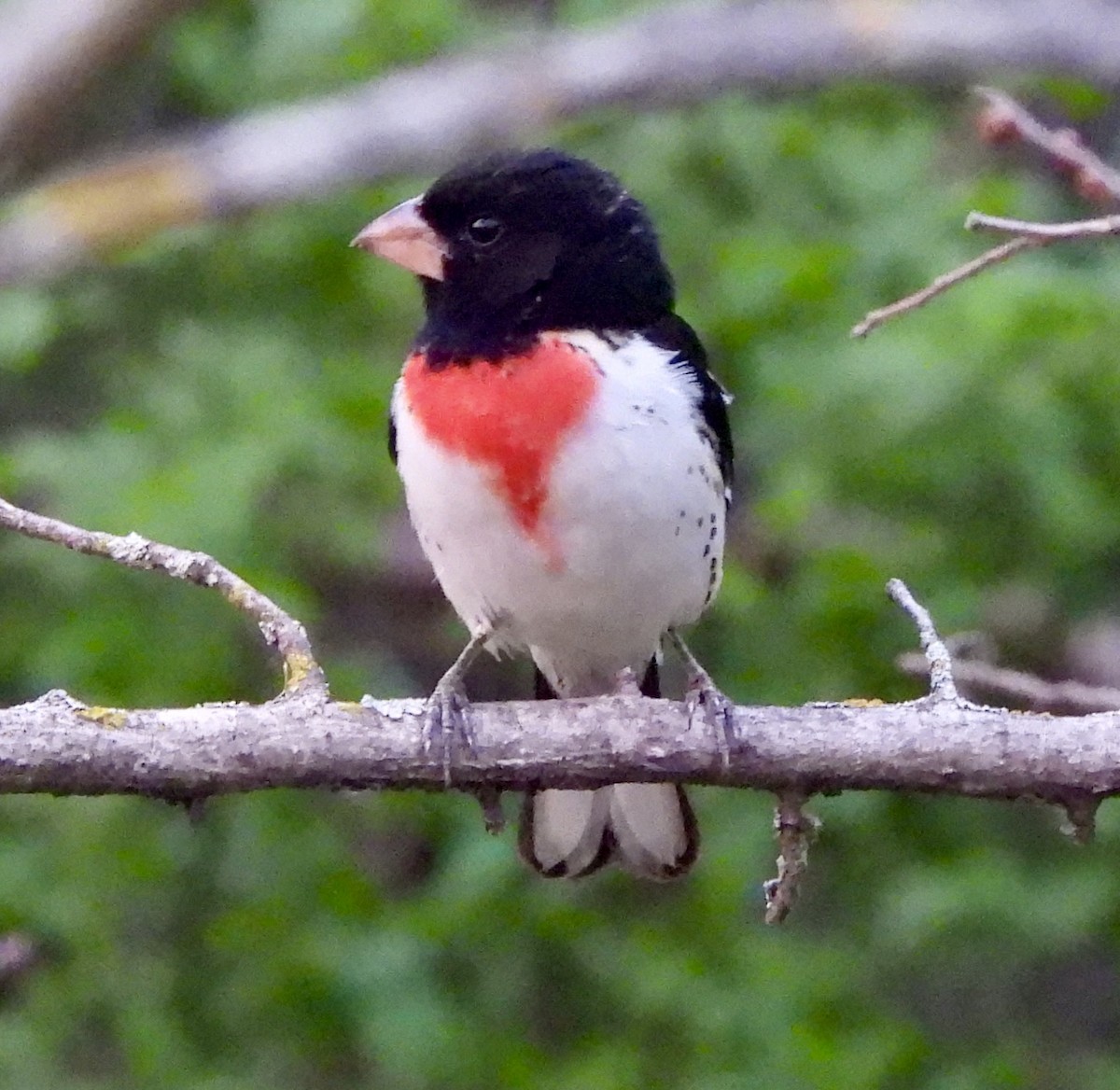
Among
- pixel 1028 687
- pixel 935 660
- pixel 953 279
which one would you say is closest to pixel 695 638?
pixel 1028 687

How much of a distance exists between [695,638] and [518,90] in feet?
5.61

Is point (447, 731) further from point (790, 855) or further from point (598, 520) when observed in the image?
point (598, 520)

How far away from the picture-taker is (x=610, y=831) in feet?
11.8

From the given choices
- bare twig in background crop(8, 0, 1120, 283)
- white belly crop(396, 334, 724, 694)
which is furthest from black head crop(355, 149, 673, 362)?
bare twig in background crop(8, 0, 1120, 283)

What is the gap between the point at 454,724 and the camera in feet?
9.18

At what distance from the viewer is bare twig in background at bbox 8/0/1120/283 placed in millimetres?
5434

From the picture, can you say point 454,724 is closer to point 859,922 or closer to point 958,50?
point 859,922

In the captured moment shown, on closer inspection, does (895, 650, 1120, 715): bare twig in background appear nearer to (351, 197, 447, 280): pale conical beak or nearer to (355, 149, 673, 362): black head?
(355, 149, 673, 362): black head

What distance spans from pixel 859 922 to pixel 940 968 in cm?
37

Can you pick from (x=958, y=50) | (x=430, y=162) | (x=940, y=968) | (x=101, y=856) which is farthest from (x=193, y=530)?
(x=958, y=50)

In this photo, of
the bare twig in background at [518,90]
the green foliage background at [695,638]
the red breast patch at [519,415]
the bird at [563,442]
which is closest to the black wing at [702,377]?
the bird at [563,442]

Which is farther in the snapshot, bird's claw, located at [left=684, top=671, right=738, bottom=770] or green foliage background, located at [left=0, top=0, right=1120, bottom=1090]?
green foliage background, located at [left=0, top=0, right=1120, bottom=1090]

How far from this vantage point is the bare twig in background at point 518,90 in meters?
5.43

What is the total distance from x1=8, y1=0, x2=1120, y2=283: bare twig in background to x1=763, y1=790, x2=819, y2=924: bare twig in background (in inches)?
118
